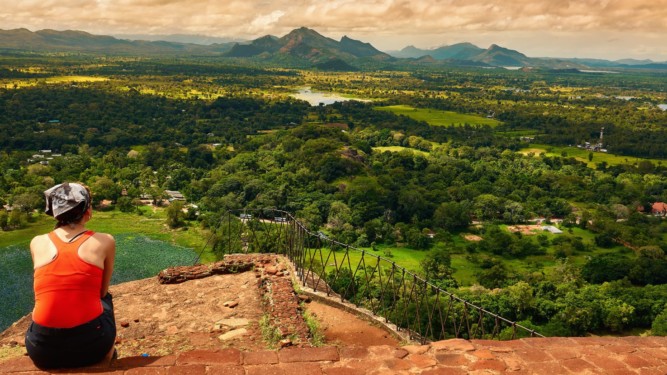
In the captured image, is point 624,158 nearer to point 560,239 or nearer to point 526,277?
point 560,239

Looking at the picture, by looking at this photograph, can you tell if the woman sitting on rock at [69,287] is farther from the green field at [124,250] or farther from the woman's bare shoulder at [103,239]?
the green field at [124,250]

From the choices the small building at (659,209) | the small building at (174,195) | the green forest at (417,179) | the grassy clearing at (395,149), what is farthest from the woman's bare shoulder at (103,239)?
the grassy clearing at (395,149)

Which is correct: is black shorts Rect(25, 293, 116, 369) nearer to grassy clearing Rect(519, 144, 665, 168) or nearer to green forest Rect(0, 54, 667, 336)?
green forest Rect(0, 54, 667, 336)

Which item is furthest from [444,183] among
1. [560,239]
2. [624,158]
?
[624,158]

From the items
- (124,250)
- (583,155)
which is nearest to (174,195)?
(124,250)

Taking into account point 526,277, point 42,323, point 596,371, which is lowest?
point 526,277

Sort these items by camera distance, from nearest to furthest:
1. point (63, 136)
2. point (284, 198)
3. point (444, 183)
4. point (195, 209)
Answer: point (195, 209)
point (284, 198)
point (444, 183)
point (63, 136)

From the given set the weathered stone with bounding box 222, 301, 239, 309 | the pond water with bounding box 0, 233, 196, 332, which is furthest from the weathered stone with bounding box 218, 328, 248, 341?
the pond water with bounding box 0, 233, 196, 332
